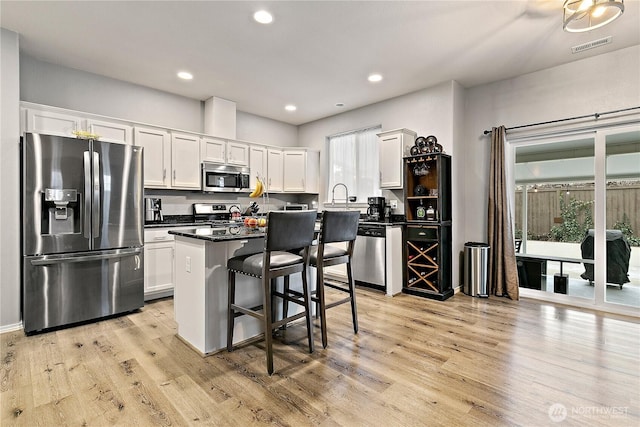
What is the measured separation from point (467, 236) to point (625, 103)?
2.22 meters

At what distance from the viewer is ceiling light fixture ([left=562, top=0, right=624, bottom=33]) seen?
7.21 feet

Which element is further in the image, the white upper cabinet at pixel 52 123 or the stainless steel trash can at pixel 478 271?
the stainless steel trash can at pixel 478 271

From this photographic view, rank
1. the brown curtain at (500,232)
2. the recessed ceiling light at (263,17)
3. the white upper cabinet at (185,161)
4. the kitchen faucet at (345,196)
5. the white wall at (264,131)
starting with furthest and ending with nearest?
the white wall at (264,131)
the kitchen faucet at (345,196)
the white upper cabinet at (185,161)
the brown curtain at (500,232)
the recessed ceiling light at (263,17)

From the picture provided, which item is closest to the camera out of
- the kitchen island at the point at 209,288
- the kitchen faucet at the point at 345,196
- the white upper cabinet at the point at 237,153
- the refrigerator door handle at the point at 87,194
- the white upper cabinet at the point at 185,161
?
the kitchen island at the point at 209,288

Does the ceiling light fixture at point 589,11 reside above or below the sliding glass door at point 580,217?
above

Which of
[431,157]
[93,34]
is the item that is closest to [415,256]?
[431,157]

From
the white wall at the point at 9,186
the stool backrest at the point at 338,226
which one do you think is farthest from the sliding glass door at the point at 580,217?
the white wall at the point at 9,186

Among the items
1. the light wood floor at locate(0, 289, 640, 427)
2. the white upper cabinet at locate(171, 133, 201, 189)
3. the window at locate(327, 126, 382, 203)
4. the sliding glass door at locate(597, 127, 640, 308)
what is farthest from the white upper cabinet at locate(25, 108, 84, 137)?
the sliding glass door at locate(597, 127, 640, 308)

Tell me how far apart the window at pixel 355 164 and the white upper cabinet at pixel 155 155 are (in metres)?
2.82

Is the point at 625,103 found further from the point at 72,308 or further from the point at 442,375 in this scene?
the point at 72,308

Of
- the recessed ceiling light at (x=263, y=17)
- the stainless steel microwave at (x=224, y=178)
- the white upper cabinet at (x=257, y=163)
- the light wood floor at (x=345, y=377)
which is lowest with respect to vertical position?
the light wood floor at (x=345, y=377)

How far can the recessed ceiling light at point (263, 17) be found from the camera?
275 centimetres

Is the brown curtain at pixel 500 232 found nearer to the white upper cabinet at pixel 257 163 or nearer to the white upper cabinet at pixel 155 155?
the white upper cabinet at pixel 257 163

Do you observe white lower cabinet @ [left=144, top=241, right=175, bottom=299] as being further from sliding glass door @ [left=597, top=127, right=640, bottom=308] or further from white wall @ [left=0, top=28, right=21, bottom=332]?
sliding glass door @ [left=597, top=127, right=640, bottom=308]
